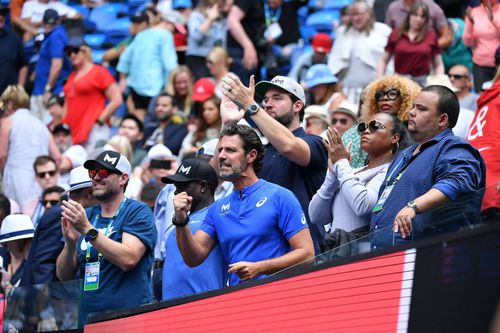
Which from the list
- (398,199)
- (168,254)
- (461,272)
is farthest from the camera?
(168,254)

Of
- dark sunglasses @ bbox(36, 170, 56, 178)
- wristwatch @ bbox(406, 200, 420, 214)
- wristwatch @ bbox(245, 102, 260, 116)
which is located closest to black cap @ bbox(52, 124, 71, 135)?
dark sunglasses @ bbox(36, 170, 56, 178)

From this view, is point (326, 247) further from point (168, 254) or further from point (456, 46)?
point (456, 46)

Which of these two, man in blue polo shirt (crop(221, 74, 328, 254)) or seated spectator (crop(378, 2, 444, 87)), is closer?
man in blue polo shirt (crop(221, 74, 328, 254))

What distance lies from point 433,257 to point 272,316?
3.86ft

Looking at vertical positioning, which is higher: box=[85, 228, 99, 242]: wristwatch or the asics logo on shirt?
the asics logo on shirt

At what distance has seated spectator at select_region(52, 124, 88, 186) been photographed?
506 inches

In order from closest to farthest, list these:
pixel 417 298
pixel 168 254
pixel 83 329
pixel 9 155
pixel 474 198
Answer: pixel 417 298 < pixel 474 198 < pixel 83 329 < pixel 168 254 < pixel 9 155

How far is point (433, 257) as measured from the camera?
4.47 meters

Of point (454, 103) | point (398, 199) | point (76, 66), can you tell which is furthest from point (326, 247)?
point (76, 66)

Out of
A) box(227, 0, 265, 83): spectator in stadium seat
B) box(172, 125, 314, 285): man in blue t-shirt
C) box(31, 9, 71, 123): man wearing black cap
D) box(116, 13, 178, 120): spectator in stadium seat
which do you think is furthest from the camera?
box(31, 9, 71, 123): man wearing black cap

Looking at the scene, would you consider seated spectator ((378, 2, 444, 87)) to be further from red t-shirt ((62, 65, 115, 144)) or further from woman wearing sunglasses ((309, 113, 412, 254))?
woman wearing sunglasses ((309, 113, 412, 254))

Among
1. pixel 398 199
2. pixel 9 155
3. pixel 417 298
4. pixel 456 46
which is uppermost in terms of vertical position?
pixel 417 298

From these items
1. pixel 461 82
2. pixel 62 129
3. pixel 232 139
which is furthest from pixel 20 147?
pixel 232 139

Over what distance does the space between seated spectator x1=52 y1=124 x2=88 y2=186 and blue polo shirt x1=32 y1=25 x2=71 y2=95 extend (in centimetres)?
164
